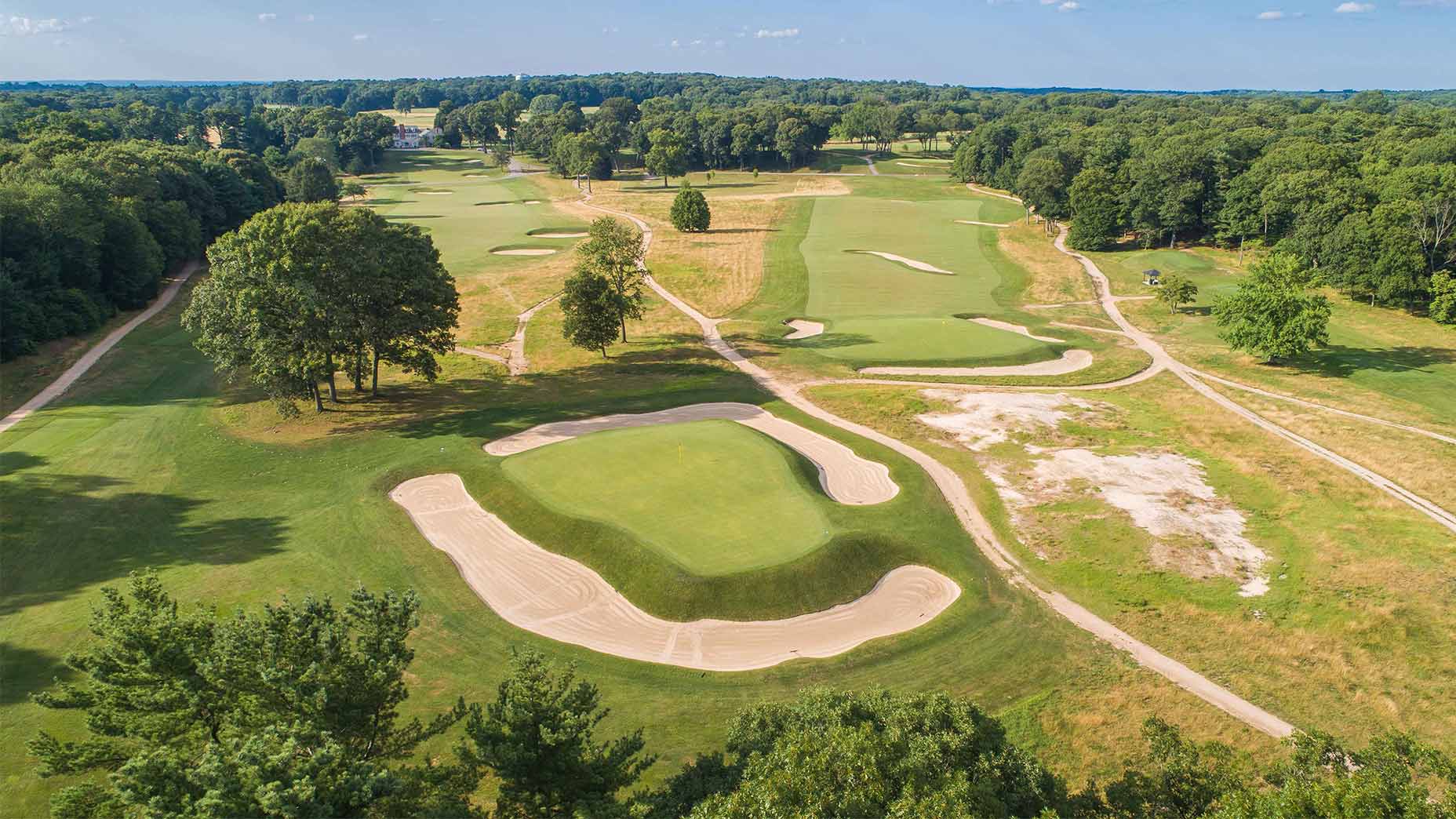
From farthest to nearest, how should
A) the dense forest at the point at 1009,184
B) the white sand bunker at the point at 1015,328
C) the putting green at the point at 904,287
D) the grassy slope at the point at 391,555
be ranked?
the white sand bunker at the point at 1015,328 → the dense forest at the point at 1009,184 → the putting green at the point at 904,287 → the grassy slope at the point at 391,555

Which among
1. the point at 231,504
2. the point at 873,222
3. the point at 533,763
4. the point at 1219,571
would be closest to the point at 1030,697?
the point at 1219,571

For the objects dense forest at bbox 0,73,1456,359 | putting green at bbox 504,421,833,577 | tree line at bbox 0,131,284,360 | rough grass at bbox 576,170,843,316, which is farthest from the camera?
rough grass at bbox 576,170,843,316

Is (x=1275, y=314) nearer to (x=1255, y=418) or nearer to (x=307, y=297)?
(x=1255, y=418)

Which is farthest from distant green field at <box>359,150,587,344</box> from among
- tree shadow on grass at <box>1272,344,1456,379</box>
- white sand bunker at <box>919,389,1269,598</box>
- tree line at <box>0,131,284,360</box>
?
tree shadow on grass at <box>1272,344,1456,379</box>

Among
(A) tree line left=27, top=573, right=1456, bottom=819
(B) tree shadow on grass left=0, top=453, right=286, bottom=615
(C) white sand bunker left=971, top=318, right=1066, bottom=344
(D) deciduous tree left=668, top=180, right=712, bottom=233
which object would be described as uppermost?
(D) deciduous tree left=668, top=180, right=712, bottom=233

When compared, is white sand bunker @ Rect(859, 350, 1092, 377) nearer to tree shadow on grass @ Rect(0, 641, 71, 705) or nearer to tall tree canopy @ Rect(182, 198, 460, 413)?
tall tree canopy @ Rect(182, 198, 460, 413)

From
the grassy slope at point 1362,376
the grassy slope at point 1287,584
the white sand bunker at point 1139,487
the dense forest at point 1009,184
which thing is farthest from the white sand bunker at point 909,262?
the grassy slope at point 1287,584

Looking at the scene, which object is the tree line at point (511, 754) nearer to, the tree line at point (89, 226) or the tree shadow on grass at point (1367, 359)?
the tree shadow on grass at point (1367, 359)
